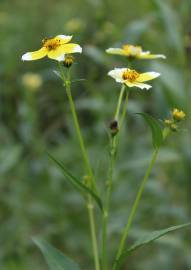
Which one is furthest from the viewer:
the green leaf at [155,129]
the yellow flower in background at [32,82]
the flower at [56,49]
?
the yellow flower in background at [32,82]

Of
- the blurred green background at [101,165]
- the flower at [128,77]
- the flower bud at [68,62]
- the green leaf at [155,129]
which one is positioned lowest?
the blurred green background at [101,165]

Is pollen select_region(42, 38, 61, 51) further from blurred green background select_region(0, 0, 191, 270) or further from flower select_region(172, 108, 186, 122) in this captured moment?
blurred green background select_region(0, 0, 191, 270)

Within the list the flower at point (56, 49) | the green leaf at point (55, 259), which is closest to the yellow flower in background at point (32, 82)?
the flower at point (56, 49)

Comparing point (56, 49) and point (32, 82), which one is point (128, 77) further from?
point (32, 82)

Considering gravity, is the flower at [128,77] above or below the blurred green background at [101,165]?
above

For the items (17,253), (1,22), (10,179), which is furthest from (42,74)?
(17,253)

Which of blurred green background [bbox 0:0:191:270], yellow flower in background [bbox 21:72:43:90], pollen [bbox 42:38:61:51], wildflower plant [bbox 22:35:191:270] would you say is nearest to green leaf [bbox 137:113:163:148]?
wildflower plant [bbox 22:35:191:270]

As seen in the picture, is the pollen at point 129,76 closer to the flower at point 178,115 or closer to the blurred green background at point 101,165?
the flower at point 178,115

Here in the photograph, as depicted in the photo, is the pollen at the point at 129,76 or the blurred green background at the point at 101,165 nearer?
the pollen at the point at 129,76
